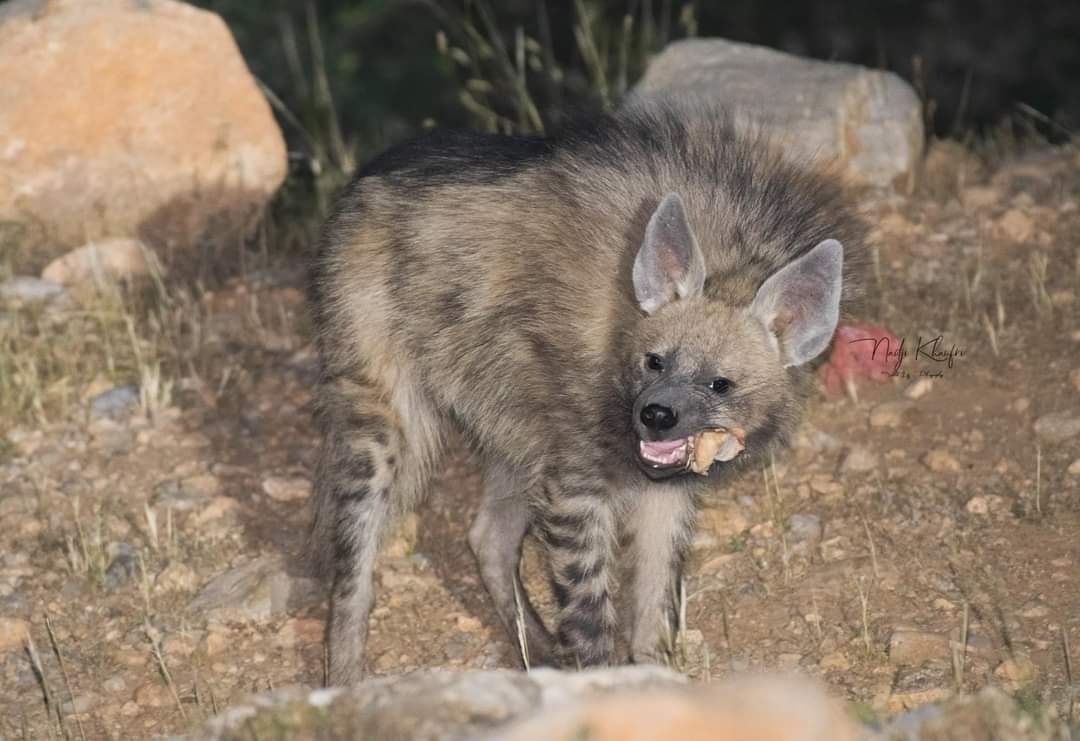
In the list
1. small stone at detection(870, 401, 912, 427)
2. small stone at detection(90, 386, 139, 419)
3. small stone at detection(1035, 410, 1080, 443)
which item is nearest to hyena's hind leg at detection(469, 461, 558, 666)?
small stone at detection(870, 401, 912, 427)

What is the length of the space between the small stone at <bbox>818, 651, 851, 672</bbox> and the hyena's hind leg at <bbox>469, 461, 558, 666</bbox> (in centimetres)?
86

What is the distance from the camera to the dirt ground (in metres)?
4.37

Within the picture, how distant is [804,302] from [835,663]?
0.96 metres

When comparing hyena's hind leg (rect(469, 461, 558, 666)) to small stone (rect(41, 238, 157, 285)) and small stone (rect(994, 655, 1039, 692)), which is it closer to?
small stone (rect(994, 655, 1039, 692))

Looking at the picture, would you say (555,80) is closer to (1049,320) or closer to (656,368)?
(1049,320)

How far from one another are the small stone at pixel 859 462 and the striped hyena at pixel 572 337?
30.3 inches

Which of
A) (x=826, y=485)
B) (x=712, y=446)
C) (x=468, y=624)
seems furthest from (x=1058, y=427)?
(x=468, y=624)

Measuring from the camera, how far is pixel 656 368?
423cm

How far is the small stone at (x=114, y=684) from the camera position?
4477mm

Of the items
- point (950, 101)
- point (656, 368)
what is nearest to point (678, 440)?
point (656, 368)

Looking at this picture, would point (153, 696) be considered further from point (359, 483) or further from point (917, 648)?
point (917, 648)

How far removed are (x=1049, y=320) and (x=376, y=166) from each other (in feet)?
8.00

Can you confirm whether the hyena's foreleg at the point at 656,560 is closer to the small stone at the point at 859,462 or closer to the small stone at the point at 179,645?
the small stone at the point at 859,462

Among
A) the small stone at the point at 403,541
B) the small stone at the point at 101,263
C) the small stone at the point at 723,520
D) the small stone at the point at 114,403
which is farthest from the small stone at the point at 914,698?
the small stone at the point at 101,263
